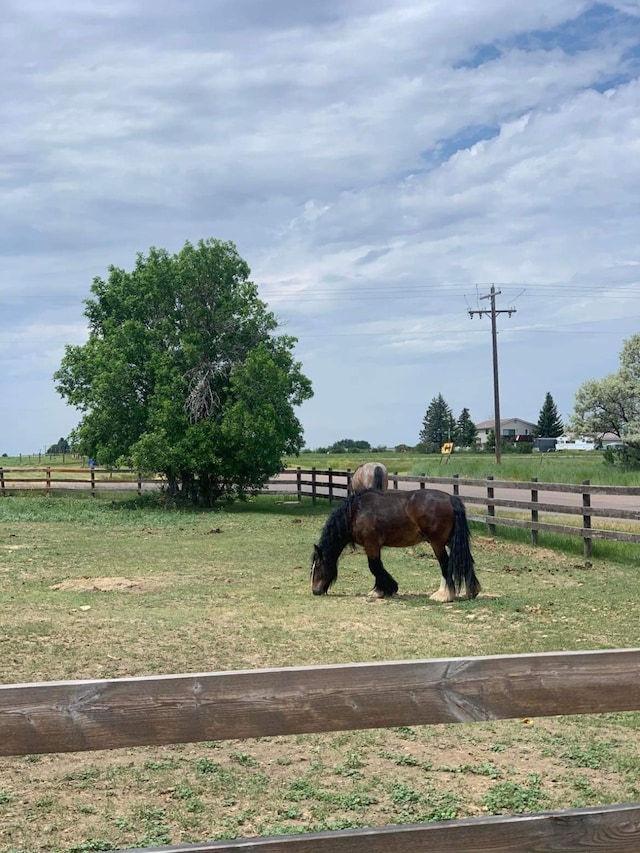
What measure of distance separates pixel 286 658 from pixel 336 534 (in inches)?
149

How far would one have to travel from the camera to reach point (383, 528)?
1082 cm

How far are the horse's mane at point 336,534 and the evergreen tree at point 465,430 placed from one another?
3538 inches

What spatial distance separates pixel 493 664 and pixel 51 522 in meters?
21.6

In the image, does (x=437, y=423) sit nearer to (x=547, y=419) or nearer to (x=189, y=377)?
(x=547, y=419)

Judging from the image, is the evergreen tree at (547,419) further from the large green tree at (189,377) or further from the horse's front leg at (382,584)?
the horse's front leg at (382,584)

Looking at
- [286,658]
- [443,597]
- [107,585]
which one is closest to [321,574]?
[443,597]

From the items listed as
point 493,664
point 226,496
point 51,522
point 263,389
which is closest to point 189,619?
point 493,664

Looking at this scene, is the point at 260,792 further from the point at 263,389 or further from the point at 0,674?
the point at 263,389

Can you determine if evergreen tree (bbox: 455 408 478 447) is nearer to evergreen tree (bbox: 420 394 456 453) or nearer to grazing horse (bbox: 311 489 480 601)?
evergreen tree (bbox: 420 394 456 453)

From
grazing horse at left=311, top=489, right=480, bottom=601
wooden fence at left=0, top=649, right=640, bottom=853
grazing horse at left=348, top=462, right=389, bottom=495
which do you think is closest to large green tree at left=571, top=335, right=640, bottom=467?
grazing horse at left=348, top=462, right=389, bottom=495

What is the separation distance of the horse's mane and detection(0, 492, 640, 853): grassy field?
61 cm

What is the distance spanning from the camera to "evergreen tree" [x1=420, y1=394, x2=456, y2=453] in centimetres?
11204

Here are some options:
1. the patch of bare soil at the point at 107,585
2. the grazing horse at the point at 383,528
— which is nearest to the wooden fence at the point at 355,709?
the grazing horse at the point at 383,528

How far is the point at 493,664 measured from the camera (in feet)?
8.97
